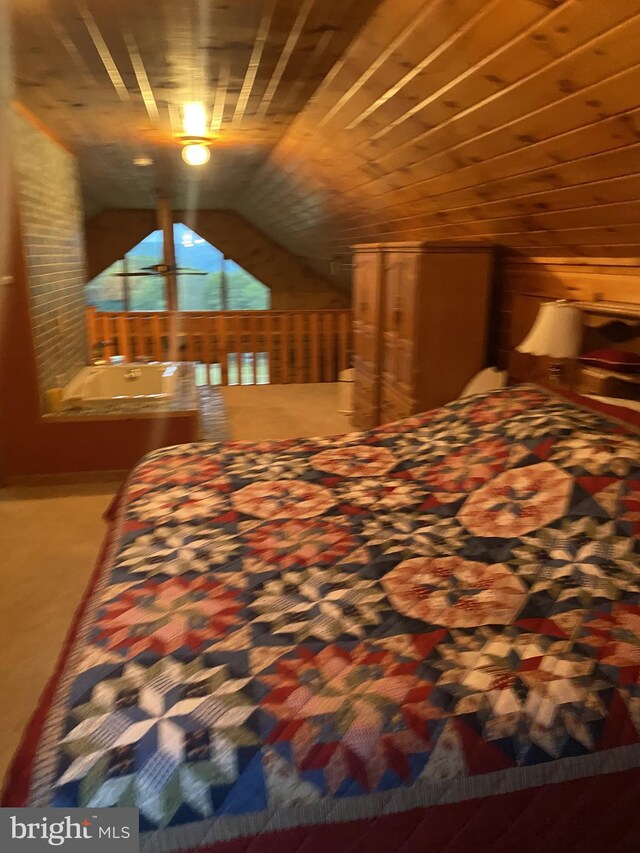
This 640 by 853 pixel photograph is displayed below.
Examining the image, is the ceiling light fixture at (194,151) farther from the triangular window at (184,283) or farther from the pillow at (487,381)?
the triangular window at (184,283)

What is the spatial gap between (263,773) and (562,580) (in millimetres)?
830

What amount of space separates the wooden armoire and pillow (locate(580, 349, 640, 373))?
35.9 inches

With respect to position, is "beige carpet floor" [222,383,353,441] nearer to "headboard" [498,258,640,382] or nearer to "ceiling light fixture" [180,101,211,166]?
"headboard" [498,258,640,382]

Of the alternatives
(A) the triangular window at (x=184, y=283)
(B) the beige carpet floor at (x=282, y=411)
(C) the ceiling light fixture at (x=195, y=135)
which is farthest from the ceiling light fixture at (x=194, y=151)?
(A) the triangular window at (x=184, y=283)

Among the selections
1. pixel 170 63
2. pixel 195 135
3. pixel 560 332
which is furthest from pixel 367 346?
pixel 170 63

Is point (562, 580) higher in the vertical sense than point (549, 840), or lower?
higher

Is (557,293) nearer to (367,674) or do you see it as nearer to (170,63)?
(170,63)

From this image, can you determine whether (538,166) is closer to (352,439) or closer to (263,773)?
(352,439)

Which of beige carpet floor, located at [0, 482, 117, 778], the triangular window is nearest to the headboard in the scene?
beige carpet floor, located at [0, 482, 117, 778]

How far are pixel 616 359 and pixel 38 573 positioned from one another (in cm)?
246

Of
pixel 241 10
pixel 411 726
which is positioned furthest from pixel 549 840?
pixel 241 10

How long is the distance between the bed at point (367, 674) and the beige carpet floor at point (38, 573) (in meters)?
0.66

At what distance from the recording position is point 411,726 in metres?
1.07

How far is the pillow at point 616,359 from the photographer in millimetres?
2329
